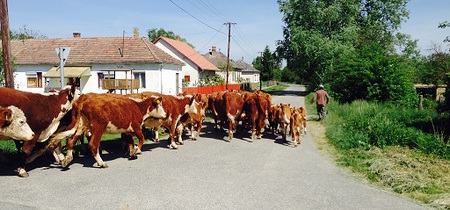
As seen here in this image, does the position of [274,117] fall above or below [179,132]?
above

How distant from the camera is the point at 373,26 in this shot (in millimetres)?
46156

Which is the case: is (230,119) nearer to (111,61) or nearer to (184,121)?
(184,121)

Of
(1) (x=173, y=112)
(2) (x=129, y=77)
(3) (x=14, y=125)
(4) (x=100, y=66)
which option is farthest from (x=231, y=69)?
(3) (x=14, y=125)

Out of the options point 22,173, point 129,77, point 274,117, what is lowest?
point 22,173

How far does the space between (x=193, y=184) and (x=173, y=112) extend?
434 centimetres

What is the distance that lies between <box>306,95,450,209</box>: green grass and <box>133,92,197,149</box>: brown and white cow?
498 centimetres

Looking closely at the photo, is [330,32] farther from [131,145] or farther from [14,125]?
[14,125]

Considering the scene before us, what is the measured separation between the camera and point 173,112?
10859 mm

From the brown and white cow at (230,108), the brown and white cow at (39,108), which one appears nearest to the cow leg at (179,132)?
the brown and white cow at (230,108)

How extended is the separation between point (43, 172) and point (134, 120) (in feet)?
7.94

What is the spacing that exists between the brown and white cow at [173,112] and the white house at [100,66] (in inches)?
621

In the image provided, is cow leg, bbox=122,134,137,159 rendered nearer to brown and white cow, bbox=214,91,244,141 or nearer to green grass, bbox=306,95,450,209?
brown and white cow, bbox=214,91,244,141

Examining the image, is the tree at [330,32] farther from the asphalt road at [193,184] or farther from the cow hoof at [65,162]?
the cow hoof at [65,162]

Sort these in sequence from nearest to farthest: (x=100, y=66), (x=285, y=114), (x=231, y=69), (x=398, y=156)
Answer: (x=398, y=156) < (x=285, y=114) < (x=100, y=66) < (x=231, y=69)
